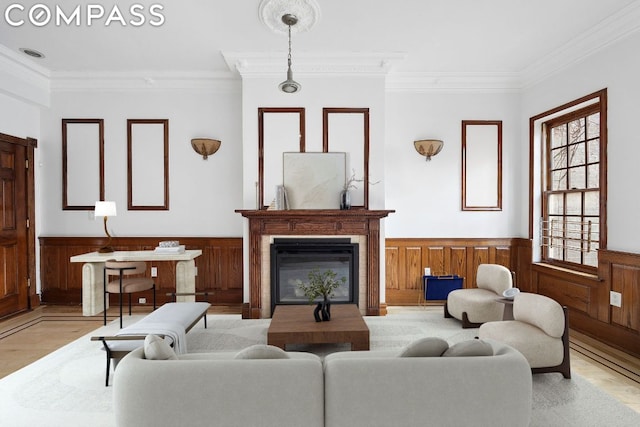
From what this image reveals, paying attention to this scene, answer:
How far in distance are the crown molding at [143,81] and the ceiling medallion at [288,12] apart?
154 cm

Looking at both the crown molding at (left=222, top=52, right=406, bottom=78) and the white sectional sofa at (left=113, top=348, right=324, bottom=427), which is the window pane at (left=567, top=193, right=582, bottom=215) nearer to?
the crown molding at (left=222, top=52, right=406, bottom=78)

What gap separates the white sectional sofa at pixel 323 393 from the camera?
5.38 feet

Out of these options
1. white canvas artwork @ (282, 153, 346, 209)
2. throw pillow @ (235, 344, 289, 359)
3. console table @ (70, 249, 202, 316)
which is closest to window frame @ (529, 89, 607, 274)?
white canvas artwork @ (282, 153, 346, 209)

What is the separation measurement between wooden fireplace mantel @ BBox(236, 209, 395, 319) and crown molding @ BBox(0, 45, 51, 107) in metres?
3.24

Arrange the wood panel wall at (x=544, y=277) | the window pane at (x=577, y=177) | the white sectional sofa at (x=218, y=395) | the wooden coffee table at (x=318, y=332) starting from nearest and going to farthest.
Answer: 1. the white sectional sofa at (x=218, y=395)
2. the wooden coffee table at (x=318, y=332)
3. the wood panel wall at (x=544, y=277)
4. the window pane at (x=577, y=177)

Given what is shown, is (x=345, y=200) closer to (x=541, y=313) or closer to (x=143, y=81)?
(x=541, y=313)

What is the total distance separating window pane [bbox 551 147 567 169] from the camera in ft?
15.3

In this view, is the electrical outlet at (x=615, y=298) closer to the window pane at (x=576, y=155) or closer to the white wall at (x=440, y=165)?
the window pane at (x=576, y=155)

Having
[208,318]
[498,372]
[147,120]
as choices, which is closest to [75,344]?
[208,318]

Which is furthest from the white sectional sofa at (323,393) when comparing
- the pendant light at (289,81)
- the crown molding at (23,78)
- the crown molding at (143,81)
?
the crown molding at (23,78)

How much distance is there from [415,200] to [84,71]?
480 centimetres

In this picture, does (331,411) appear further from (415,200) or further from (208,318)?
(415,200)

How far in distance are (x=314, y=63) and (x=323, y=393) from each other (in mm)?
3939

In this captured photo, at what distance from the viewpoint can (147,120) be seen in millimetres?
5227
